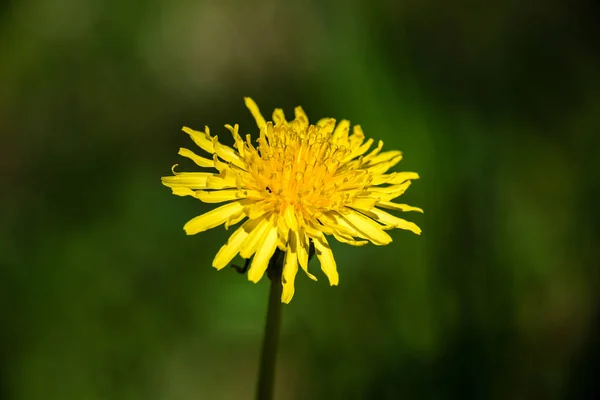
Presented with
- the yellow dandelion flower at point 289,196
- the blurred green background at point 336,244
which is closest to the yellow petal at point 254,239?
the yellow dandelion flower at point 289,196

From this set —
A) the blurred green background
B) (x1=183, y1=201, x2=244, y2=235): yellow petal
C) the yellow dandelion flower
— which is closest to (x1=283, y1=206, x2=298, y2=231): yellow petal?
the yellow dandelion flower

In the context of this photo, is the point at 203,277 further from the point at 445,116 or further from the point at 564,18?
the point at 564,18

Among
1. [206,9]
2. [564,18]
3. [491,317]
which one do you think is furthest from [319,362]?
[564,18]

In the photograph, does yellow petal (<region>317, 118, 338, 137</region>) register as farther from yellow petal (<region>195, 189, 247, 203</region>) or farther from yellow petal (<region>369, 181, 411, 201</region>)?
yellow petal (<region>195, 189, 247, 203</region>)

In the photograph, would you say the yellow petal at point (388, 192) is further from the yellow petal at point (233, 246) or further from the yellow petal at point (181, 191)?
the yellow petal at point (181, 191)

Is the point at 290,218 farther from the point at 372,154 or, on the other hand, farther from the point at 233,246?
the point at 372,154

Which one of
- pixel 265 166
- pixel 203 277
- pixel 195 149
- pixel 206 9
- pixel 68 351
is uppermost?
pixel 206 9
